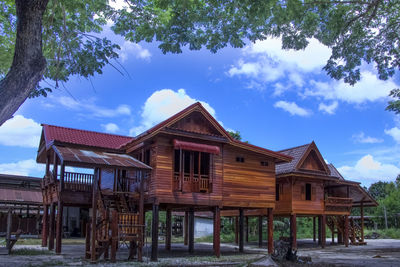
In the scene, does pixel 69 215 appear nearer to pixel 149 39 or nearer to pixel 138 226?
pixel 138 226

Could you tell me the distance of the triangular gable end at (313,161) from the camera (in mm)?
28989

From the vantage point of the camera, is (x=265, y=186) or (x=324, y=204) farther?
(x=324, y=204)

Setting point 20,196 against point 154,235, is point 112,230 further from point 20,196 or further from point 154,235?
point 20,196

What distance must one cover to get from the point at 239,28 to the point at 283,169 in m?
15.0

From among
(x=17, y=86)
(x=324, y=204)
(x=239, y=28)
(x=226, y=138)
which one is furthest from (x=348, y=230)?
(x=17, y=86)

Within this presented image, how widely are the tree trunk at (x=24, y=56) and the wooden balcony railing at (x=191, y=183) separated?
12710mm

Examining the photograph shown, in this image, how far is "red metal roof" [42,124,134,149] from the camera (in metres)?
23.5

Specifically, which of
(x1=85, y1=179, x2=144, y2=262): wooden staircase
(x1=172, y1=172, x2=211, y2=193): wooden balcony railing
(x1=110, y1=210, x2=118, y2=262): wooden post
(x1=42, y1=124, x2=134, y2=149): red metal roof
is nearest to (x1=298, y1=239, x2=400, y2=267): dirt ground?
(x1=172, y1=172, x2=211, y2=193): wooden balcony railing

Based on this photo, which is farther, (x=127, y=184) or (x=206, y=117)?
(x=127, y=184)

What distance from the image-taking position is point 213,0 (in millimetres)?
14086

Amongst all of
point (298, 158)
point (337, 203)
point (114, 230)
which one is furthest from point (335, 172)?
point (114, 230)

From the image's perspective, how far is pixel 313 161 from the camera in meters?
29.9

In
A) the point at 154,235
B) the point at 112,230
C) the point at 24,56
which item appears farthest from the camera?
the point at 154,235

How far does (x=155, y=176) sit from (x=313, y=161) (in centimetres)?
1404
